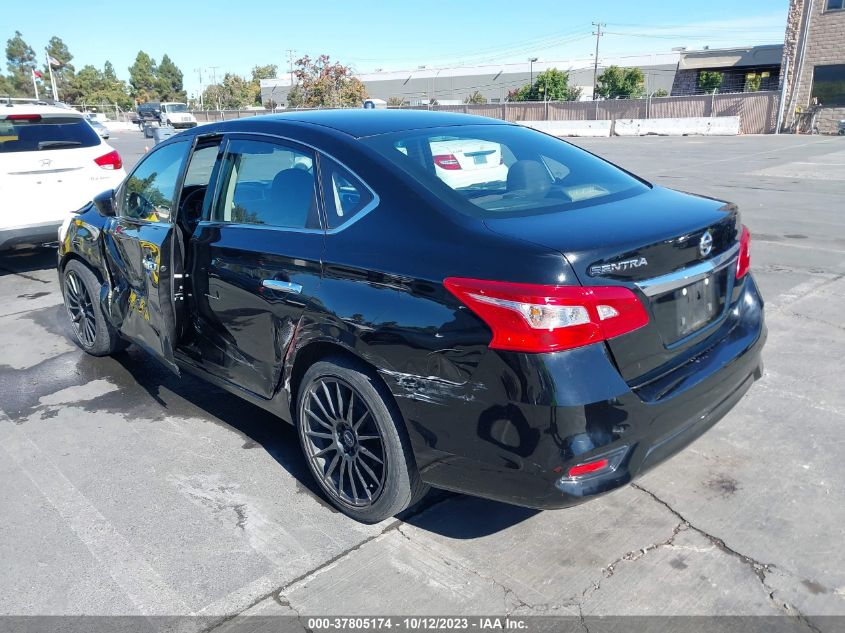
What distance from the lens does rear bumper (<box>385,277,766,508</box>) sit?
2.28 meters

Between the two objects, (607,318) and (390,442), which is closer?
(607,318)

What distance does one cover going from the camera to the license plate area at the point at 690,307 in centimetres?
253

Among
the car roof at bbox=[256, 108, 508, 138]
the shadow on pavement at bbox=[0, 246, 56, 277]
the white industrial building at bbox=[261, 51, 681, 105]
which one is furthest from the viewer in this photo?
the white industrial building at bbox=[261, 51, 681, 105]

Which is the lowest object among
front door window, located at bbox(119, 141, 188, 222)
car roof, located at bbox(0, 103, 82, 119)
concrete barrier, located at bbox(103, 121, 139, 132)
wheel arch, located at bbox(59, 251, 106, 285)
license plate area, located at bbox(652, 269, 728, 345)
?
concrete barrier, located at bbox(103, 121, 139, 132)

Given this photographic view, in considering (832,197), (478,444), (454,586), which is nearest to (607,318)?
(478,444)

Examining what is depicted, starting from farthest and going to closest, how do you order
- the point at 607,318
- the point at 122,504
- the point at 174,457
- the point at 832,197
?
the point at 832,197 < the point at 174,457 < the point at 122,504 < the point at 607,318

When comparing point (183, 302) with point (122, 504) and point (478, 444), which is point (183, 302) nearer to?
point (122, 504)

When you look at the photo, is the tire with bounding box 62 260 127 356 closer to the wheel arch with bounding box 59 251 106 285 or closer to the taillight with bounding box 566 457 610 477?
the wheel arch with bounding box 59 251 106 285

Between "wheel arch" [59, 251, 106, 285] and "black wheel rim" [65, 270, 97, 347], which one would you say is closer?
"wheel arch" [59, 251, 106, 285]

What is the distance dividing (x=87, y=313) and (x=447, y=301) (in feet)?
12.5

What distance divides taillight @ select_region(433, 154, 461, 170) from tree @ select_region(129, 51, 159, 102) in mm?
112309

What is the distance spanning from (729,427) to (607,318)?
1.93 m

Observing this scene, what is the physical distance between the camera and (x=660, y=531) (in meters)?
2.92

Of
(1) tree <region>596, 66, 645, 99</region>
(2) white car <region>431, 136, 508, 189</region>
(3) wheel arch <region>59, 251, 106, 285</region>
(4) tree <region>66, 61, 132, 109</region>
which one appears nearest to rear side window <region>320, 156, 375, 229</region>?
(2) white car <region>431, 136, 508, 189</region>
